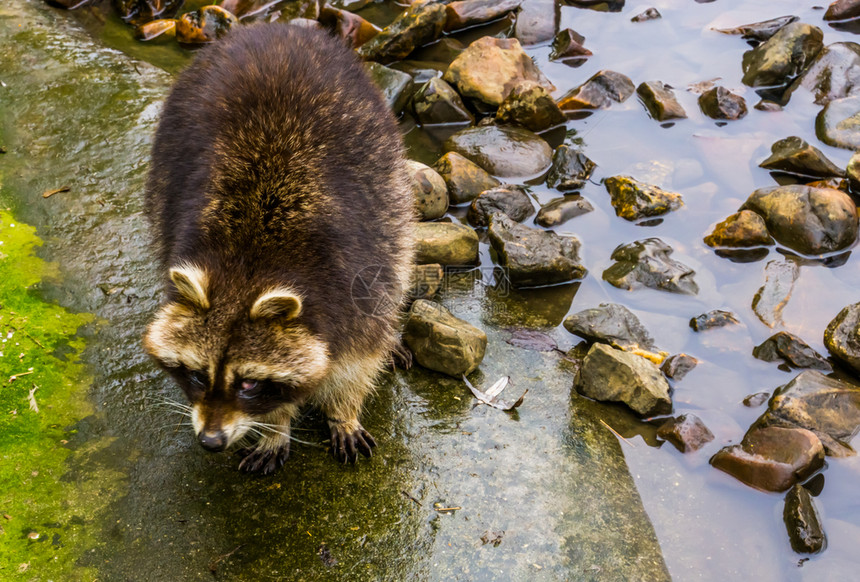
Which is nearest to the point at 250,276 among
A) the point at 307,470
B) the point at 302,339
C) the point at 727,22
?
the point at 302,339

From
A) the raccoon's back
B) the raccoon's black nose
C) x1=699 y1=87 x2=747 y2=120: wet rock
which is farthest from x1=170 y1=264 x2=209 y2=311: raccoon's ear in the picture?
x1=699 y1=87 x2=747 y2=120: wet rock

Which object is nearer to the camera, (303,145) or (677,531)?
(677,531)

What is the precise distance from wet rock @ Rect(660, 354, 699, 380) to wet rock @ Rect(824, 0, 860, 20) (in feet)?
13.7

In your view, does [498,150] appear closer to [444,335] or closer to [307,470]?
[444,335]

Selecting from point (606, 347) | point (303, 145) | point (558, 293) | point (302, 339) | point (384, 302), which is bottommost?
point (558, 293)

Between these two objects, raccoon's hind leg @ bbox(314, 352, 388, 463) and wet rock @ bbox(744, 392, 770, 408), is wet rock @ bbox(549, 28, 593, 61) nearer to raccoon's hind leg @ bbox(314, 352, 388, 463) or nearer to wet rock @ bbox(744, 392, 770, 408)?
wet rock @ bbox(744, 392, 770, 408)

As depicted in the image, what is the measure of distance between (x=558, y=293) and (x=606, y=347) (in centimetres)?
78

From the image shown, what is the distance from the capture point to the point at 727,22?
249 inches

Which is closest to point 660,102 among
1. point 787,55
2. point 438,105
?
point 787,55

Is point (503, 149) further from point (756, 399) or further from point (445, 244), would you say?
point (756, 399)

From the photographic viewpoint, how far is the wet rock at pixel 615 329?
3742mm

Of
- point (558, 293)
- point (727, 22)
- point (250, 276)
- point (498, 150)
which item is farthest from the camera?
point (727, 22)

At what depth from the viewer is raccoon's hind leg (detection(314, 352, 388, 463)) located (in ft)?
10.4

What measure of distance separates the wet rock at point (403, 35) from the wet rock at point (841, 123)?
3.22 m
